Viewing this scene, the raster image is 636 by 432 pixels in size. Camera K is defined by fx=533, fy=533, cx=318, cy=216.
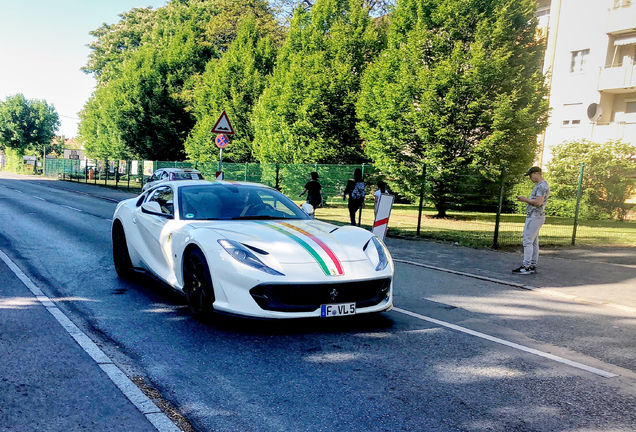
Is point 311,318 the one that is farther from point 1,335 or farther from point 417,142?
point 417,142

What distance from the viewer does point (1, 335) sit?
4742mm

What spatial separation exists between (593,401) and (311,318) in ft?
7.50

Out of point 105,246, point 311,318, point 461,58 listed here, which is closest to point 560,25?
point 461,58

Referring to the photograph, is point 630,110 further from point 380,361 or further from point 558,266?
point 380,361

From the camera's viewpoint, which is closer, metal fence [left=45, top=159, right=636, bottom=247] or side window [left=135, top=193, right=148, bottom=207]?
side window [left=135, top=193, right=148, bottom=207]

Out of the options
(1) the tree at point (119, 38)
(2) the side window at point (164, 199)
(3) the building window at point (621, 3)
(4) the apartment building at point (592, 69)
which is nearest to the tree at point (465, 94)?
(4) the apartment building at point (592, 69)

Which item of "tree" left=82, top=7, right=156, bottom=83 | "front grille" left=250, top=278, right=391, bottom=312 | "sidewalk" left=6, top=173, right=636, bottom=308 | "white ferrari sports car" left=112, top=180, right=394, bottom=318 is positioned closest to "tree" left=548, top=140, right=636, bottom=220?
"sidewalk" left=6, top=173, right=636, bottom=308

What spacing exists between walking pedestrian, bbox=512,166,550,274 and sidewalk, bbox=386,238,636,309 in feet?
0.79

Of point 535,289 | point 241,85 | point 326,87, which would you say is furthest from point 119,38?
point 535,289

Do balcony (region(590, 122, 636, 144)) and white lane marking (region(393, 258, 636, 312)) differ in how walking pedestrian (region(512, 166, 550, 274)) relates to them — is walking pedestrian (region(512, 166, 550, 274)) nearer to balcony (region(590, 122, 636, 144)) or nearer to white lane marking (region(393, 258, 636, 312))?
white lane marking (region(393, 258, 636, 312))

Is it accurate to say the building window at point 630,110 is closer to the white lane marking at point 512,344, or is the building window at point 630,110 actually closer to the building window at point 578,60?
the building window at point 578,60

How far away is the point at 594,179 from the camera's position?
23828 millimetres

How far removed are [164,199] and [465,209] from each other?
449 inches

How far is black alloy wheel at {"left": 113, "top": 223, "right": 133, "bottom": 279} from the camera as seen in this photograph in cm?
723
